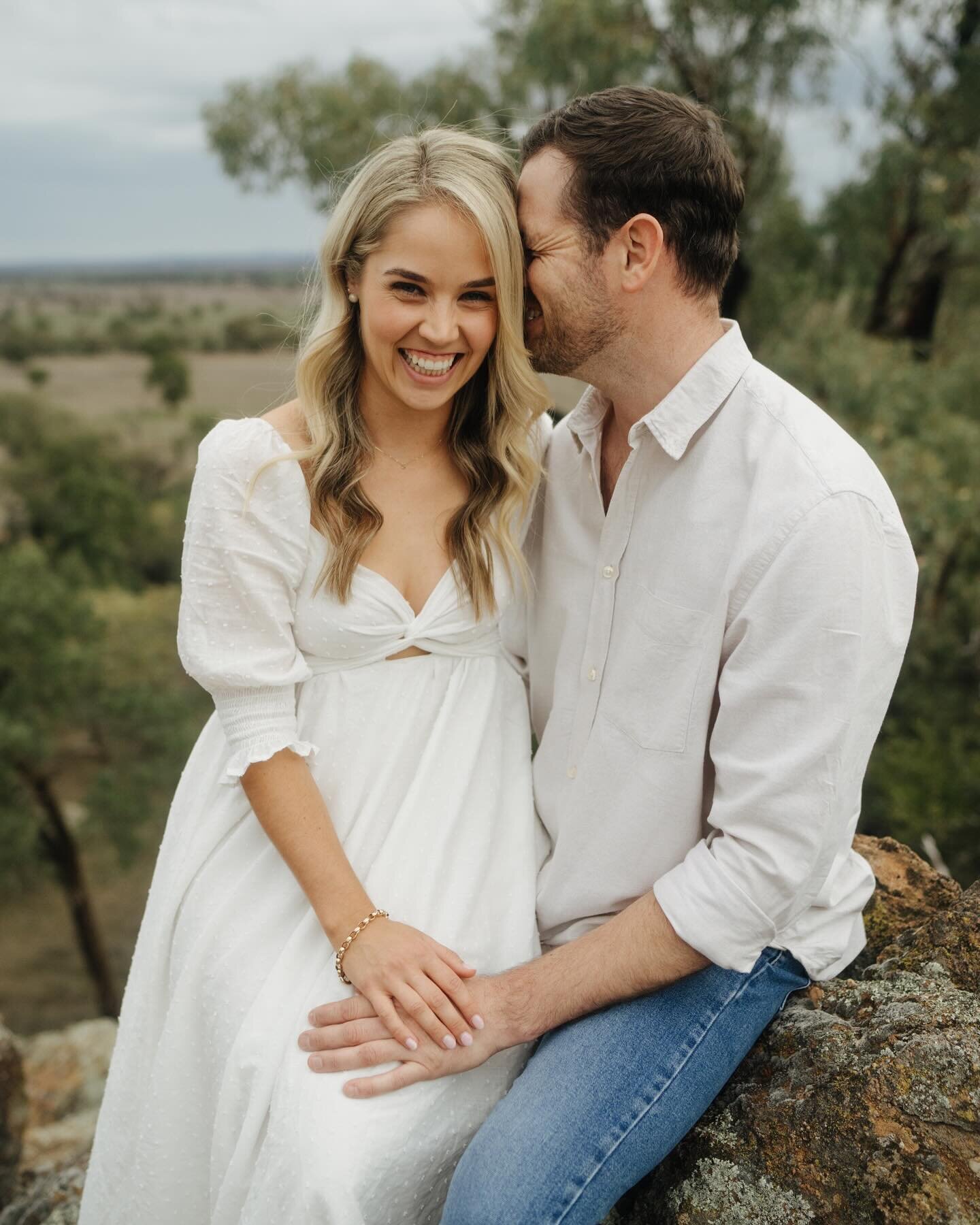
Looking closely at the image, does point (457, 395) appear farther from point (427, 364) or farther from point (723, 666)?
point (723, 666)

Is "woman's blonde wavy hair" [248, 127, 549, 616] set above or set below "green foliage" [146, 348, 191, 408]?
above

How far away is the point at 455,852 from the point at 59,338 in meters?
41.7

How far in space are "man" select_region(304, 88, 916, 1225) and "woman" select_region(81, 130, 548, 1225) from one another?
0.11 m

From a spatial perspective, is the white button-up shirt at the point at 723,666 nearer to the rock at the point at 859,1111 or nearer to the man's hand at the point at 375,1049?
the rock at the point at 859,1111

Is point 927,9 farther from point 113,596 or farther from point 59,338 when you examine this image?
point 59,338

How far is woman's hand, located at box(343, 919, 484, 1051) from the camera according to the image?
193 centimetres

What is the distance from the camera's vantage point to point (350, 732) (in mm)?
2309

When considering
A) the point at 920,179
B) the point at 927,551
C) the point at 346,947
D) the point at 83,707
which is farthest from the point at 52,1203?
the point at 920,179

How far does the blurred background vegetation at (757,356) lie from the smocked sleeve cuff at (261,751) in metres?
6.20

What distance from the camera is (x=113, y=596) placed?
58.9ft

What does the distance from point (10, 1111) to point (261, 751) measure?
103 inches

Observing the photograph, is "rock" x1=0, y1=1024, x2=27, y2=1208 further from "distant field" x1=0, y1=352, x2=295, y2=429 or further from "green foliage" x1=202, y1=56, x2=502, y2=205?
"distant field" x1=0, y1=352, x2=295, y2=429

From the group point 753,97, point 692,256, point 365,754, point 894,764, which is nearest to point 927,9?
point 753,97

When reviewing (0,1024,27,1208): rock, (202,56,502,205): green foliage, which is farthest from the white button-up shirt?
(202,56,502,205): green foliage
